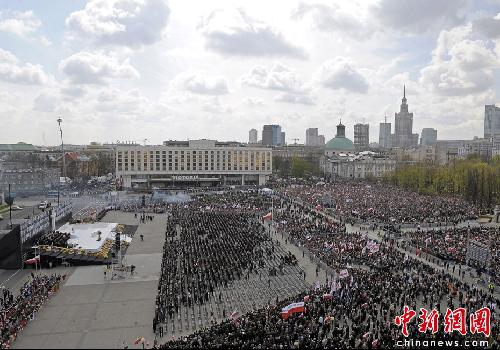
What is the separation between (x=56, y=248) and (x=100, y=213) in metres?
22.0

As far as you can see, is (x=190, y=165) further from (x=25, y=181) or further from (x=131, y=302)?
(x=131, y=302)

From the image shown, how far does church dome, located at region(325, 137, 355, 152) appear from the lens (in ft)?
447

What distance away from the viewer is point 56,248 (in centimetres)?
3183

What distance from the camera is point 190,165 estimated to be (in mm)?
92812

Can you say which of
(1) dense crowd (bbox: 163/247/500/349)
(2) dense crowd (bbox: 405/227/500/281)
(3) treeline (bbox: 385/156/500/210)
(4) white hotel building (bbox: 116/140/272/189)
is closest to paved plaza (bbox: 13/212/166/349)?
(1) dense crowd (bbox: 163/247/500/349)

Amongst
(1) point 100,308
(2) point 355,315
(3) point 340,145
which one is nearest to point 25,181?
(1) point 100,308

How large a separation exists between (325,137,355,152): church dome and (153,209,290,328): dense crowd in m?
92.5

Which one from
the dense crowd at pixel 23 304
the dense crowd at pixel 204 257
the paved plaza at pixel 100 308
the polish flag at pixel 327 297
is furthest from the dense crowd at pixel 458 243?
the dense crowd at pixel 23 304

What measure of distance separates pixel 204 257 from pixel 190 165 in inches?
2464

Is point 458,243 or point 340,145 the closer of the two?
point 458,243

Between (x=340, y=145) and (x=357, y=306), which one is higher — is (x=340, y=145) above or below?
above

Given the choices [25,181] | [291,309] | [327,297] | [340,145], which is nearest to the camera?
[291,309]

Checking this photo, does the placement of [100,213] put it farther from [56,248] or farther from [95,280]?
[95,280]

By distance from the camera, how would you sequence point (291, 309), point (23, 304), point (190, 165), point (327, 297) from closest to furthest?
point (291, 309) → point (327, 297) → point (23, 304) → point (190, 165)
